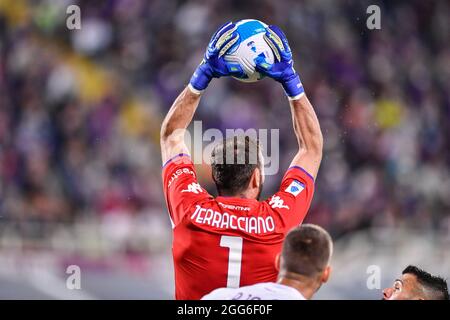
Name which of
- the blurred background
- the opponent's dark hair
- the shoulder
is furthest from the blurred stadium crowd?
Result: the shoulder

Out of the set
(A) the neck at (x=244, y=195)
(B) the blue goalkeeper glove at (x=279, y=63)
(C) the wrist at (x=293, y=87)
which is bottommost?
(A) the neck at (x=244, y=195)

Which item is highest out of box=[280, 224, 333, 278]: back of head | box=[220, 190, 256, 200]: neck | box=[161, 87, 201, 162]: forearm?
box=[161, 87, 201, 162]: forearm

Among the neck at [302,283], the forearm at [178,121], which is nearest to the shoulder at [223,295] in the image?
the neck at [302,283]

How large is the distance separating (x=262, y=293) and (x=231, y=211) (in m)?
0.77

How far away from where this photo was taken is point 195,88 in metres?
5.07

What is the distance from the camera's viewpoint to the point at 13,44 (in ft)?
46.0

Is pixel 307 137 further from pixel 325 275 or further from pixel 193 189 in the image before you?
pixel 325 275

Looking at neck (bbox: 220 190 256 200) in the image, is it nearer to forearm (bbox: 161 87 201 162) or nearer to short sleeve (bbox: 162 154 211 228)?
short sleeve (bbox: 162 154 211 228)

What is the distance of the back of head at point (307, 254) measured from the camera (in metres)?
3.70

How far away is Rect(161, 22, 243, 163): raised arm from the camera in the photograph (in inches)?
195

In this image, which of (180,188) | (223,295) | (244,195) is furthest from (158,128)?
(223,295)

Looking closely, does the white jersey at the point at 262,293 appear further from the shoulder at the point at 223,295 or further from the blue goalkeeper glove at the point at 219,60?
the blue goalkeeper glove at the point at 219,60

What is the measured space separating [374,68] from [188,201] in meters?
9.88

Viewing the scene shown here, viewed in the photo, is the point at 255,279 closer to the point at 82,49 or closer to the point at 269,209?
the point at 269,209
